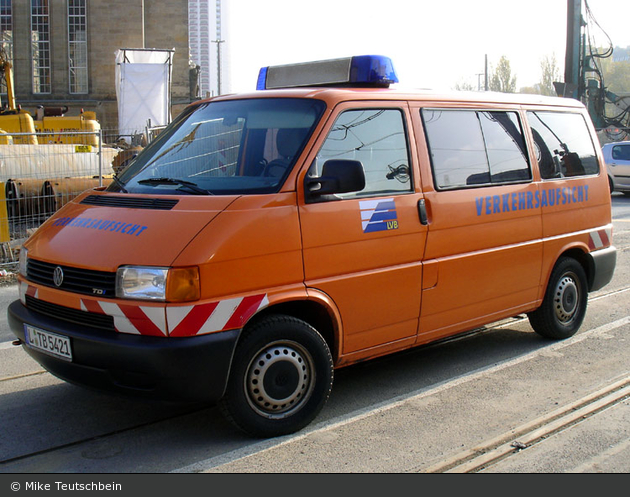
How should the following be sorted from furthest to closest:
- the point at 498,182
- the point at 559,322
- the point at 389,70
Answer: the point at 559,322 < the point at 498,182 < the point at 389,70

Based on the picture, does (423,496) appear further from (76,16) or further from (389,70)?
(76,16)

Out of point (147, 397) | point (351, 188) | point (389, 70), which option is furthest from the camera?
point (389, 70)

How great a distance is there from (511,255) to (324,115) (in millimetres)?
2056

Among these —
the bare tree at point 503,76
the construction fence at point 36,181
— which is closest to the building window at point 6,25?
the construction fence at point 36,181

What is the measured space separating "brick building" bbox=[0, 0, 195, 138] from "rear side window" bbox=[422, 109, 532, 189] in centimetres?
3988

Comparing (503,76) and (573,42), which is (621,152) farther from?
(503,76)

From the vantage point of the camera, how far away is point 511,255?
5.64m

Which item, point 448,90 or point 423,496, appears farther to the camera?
point 448,90

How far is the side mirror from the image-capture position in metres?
4.24

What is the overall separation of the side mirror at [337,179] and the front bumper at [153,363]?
99cm

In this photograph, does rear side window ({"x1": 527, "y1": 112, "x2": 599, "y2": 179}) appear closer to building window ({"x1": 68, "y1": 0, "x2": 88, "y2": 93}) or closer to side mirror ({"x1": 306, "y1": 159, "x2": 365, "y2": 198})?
side mirror ({"x1": 306, "y1": 159, "x2": 365, "y2": 198})

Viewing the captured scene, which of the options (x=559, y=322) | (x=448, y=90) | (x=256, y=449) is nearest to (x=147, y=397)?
Answer: (x=256, y=449)

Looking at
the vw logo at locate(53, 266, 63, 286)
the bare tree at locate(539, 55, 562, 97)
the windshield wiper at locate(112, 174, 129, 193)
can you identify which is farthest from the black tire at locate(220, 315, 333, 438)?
the bare tree at locate(539, 55, 562, 97)

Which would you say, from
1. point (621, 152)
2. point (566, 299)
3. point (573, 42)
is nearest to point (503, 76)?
point (573, 42)
